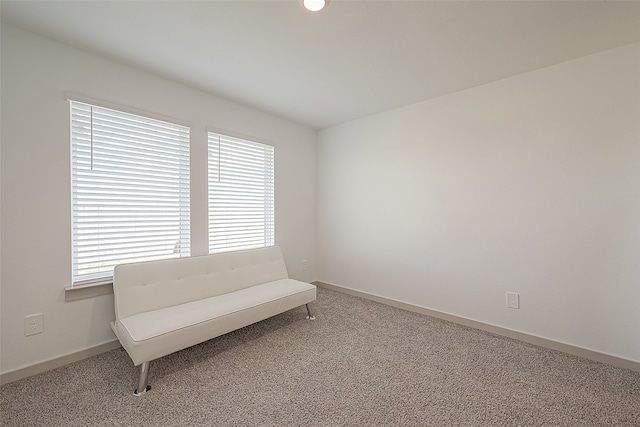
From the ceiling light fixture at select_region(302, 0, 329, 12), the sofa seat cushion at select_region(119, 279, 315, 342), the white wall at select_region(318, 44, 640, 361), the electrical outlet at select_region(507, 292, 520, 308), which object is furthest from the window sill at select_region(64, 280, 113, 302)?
the electrical outlet at select_region(507, 292, 520, 308)

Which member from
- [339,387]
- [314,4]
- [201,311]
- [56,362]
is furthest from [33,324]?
[314,4]

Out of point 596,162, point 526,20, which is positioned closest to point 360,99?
point 526,20

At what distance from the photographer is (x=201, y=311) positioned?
213 cm

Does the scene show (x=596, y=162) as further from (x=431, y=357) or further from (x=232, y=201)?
(x=232, y=201)

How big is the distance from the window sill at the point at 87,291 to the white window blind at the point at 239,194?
929 mm

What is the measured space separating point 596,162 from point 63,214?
4.10 m

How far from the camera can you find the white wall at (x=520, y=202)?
6.66 feet

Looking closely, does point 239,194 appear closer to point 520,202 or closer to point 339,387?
point 339,387

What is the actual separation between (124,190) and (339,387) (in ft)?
7.54

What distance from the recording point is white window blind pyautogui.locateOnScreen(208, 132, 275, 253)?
9.67 feet

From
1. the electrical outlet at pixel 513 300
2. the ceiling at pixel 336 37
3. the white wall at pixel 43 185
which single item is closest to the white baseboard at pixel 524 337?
the electrical outlet at pixel 513 300

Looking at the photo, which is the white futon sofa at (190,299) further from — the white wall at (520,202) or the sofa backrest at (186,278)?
the white wall at (520,202)

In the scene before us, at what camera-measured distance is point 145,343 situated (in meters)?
1.70

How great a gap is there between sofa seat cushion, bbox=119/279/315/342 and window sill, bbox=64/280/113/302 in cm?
42
